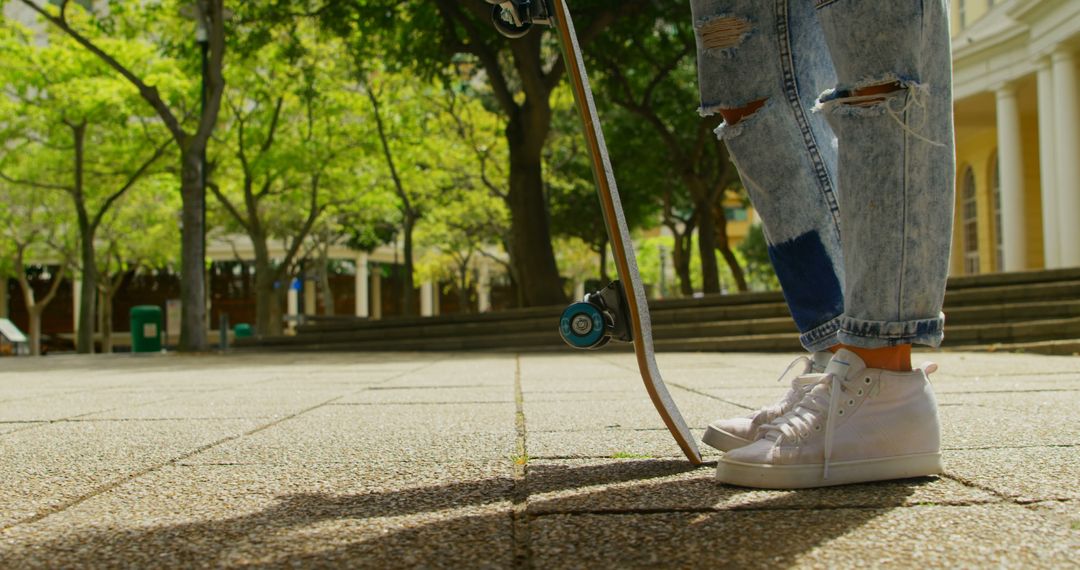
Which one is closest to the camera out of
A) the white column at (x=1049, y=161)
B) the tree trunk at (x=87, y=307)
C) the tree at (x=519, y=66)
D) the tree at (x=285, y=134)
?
the tree at (x=519, y=66)

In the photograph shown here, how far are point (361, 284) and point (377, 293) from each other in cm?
327

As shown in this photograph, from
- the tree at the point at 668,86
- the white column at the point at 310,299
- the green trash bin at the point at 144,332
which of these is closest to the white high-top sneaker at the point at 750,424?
the tree at the point at 668,86

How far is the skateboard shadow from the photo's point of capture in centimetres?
131

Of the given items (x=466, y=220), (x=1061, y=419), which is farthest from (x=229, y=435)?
(x=466, y=220)

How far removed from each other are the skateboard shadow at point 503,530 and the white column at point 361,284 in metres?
48.4

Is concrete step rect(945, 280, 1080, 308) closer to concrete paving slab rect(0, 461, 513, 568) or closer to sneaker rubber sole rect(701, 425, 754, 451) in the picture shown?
sneaker rubber sole rect(701, 425, 754, 451)

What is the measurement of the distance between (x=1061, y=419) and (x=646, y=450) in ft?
4.54

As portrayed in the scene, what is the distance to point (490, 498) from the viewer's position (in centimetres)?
175

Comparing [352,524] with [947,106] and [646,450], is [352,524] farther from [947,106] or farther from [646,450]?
[947,106]

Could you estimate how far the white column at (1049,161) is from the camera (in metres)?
18.1

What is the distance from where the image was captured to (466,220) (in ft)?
99.3

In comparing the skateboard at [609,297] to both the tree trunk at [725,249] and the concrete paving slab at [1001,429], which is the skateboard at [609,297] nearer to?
the concrete paving slab at [1001,429]

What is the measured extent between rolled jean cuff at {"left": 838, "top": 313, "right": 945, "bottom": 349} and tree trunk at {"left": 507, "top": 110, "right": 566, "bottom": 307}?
1294 cm

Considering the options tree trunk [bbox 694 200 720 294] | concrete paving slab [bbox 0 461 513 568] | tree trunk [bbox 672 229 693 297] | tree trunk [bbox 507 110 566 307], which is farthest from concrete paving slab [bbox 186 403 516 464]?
tree trunk [bbox 672 229 693 297]
